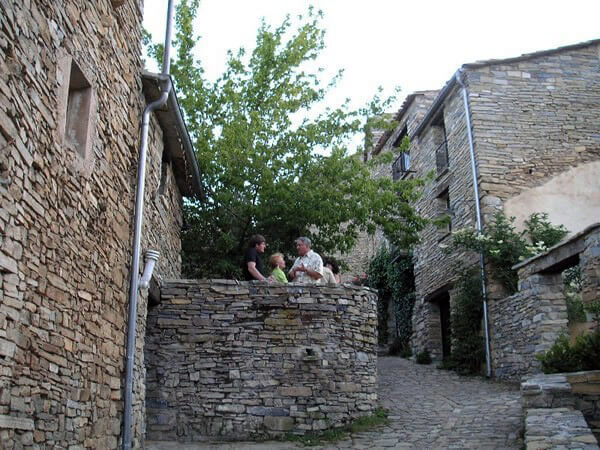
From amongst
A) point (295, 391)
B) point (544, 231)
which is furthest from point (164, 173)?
point (544, 231)

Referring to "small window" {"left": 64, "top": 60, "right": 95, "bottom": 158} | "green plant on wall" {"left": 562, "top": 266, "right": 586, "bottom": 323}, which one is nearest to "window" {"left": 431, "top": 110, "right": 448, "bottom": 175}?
"green plant on wall" {"left": 562, "top": 266, "right": 586, "bottom": 323}

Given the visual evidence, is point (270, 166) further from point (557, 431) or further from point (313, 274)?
point (557, 431)

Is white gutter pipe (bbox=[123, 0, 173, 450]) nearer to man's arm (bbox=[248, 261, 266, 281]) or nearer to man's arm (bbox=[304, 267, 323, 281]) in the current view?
man's arm (bbox=[248, 261, 266, 281])

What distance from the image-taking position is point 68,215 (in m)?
5.23

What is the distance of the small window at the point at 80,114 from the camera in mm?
5625

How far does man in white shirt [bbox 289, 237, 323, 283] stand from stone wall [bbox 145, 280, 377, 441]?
0.39 m

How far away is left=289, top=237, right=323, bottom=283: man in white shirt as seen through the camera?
9398 millimetres

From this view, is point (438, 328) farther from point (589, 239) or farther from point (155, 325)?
point (155, 325)

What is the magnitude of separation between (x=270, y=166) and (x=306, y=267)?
343 cm

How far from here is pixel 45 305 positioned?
4730 mm

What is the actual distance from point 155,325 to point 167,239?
141 cm

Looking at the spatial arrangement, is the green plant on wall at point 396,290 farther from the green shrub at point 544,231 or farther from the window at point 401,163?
the green shrub at point 544,231

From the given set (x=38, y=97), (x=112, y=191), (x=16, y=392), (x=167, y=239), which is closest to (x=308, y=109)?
(x=167, y=239)

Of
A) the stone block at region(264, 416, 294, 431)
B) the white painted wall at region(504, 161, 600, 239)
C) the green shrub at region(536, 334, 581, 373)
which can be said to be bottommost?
the stone block at region(264, 416, 294, 431)
